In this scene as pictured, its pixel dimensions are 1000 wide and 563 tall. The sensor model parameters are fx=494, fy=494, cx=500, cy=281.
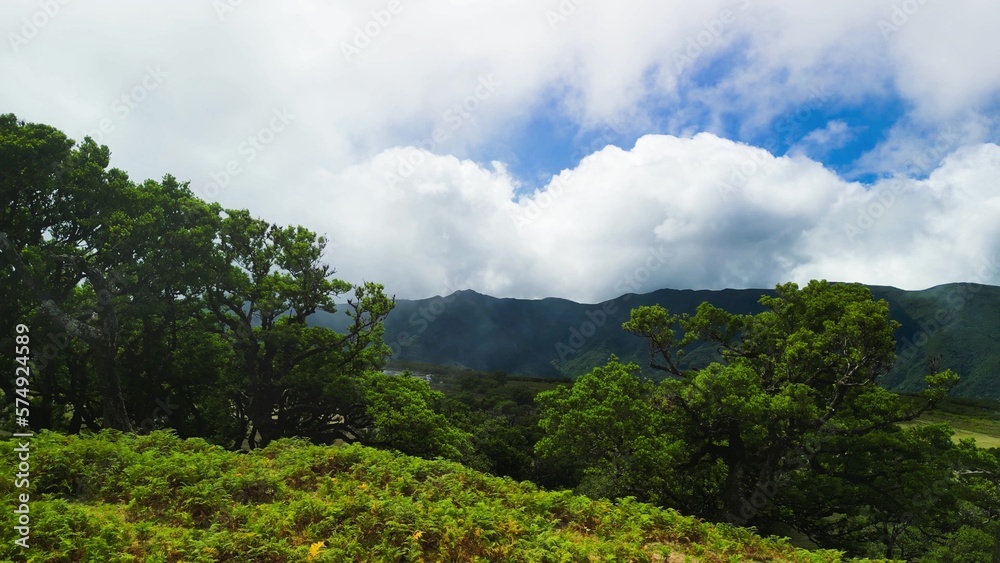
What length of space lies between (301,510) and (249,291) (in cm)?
2446

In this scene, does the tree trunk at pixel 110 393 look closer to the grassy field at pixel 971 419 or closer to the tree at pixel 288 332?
the tree at pixel 288 332

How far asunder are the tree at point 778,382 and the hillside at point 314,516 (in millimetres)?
13111

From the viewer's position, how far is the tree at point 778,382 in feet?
78.6

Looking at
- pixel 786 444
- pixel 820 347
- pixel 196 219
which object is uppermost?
pixel 196 219

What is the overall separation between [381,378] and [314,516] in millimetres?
21396

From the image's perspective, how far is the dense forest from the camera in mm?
23984

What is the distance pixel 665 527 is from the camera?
12805 millimetres

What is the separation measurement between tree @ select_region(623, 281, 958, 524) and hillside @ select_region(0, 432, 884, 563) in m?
13.1

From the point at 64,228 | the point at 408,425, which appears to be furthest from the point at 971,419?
the point at 64,228

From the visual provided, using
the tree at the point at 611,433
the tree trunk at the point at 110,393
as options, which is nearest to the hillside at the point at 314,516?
the tree trunk at the point at 110,393

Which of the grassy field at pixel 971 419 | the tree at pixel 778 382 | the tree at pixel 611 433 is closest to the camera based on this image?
the tree at pixel 778 382

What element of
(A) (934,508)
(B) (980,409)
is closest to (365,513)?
(A) (934,508)

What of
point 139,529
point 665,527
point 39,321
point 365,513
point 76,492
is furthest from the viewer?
point 39,321

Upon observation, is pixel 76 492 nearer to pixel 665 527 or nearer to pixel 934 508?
pixel 665 527
